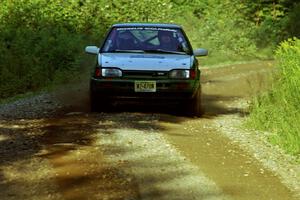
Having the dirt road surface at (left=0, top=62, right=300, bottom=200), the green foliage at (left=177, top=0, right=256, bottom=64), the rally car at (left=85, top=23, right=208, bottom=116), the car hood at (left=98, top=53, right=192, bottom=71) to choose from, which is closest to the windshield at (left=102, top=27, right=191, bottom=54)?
the rally car at (left=85, top=23, right=208, bottom=116)

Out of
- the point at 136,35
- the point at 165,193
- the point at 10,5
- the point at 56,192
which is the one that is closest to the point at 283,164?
the point at 165,193

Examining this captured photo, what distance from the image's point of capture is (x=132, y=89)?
1154 centimetres

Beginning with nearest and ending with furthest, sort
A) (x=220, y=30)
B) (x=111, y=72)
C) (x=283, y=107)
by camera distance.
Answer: (x=283, y=107) → (x=111, y=72) → (x=220, y=30)

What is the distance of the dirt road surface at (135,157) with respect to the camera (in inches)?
276

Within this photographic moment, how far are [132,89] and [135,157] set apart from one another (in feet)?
10.4

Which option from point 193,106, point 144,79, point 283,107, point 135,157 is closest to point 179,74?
point 144,79

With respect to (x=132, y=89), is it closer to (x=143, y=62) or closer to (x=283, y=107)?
(x=143, y=62)

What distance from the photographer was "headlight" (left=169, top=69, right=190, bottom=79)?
11.5 m

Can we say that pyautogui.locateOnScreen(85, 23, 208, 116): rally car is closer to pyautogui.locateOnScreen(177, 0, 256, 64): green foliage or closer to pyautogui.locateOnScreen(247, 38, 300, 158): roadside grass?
pyautogui.locateOnScreen(247, 38, 300, 158): roadside grass

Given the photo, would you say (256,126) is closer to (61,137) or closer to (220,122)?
(220,122)

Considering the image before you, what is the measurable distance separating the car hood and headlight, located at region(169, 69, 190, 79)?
0.07 meters

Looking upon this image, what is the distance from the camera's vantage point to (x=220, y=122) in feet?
39.6

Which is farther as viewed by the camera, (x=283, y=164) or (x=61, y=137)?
(x=61, y=137)

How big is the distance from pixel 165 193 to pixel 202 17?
81.3ft
